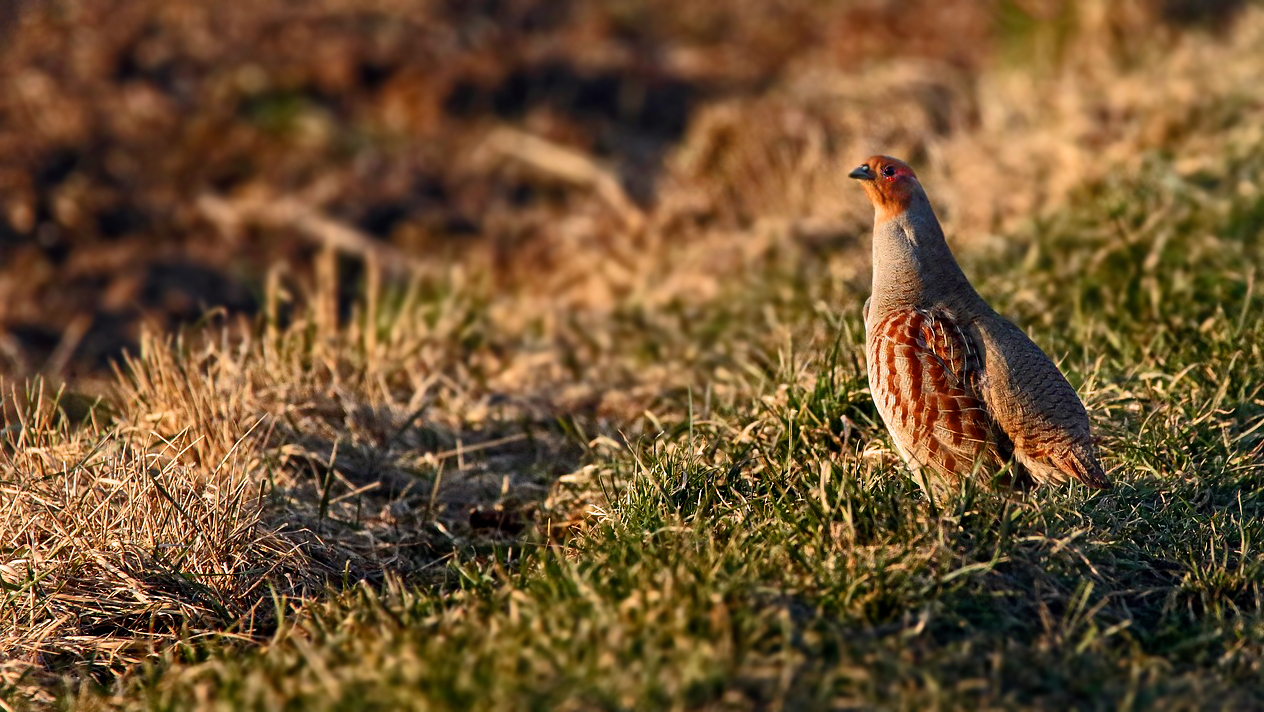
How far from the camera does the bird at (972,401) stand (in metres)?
3.92

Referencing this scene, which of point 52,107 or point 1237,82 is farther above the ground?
point 1237,82

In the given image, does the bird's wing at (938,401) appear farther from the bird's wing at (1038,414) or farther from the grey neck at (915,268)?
the grey neck at (915,268)

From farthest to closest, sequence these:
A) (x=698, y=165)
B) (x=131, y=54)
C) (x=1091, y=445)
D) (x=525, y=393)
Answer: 1. (x=131, y=54)
2. (x=698, y=165)
3. (x=525, y=393)
4. (x=1091, y=445)

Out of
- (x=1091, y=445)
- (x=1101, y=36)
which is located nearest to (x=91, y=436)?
(x=1091, y=445)

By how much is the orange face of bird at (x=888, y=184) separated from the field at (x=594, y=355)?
662 millimetres

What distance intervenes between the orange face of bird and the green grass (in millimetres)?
639

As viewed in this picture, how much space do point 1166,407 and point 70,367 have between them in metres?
5.65

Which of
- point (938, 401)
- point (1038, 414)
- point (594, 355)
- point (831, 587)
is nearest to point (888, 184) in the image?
point (938, 401)

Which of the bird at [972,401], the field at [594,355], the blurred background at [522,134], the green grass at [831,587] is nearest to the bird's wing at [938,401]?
the bird at [972,401]

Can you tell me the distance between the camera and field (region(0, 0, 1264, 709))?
123 inches

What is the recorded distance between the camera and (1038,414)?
393 cm

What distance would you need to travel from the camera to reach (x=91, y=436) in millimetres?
4625

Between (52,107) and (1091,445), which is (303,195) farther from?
(1091,445)

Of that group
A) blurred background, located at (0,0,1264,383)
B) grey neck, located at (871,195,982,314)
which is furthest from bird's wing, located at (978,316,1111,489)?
blurred background, located at (0,0,1264,383)
